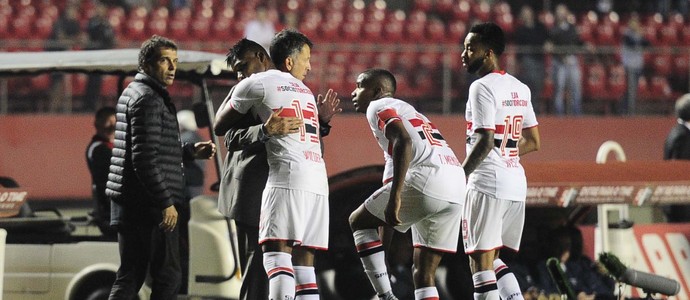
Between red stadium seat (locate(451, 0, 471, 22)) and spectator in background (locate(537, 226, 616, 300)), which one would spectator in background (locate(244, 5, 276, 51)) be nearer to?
red stadium seat (locate(451, 0, 471, 22))

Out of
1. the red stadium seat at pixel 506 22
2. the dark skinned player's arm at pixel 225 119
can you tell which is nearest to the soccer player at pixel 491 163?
the dark skinned player's arm at pixel 225 119

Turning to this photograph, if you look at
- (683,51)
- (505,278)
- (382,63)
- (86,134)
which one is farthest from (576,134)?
(505,278)

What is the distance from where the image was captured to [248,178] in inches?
279

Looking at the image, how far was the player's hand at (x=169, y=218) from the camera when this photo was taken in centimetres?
688

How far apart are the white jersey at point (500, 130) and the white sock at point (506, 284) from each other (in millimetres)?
435

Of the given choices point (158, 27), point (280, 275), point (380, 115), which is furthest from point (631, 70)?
point (280, 275)

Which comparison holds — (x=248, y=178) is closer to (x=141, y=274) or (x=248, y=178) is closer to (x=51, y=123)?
(x=141, y=274)

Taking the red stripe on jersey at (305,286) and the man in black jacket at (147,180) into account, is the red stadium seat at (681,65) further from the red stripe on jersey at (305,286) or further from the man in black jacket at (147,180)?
the red stripe on jersey at (305,286)

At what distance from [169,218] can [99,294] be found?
1798 mm

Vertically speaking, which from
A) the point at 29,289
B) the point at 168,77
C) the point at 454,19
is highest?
the point at 454,19

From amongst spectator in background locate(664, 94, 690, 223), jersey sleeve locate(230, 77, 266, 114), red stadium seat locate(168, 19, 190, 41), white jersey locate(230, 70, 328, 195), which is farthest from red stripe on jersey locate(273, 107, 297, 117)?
red stadium seat locate(168, 19, 190, 41)

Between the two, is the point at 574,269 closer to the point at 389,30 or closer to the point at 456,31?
the point at 389,30

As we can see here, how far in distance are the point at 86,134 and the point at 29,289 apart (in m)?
7.85

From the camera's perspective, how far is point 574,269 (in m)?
9.44
